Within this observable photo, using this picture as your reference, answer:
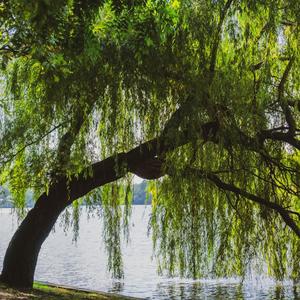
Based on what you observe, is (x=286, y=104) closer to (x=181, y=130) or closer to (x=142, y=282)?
(x=181, y=130)

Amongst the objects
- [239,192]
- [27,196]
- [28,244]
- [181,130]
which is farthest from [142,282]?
[181,130]

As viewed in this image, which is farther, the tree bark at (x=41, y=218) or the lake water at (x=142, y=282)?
the lake water at (x=142, y=282)

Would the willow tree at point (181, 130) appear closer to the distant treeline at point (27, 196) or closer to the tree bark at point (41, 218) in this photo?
the tree bark at point (41, 218)

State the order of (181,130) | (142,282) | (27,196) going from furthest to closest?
1. (142,282)
2. (27,196)
3. (181,130)

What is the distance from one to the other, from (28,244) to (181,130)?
10.6ft

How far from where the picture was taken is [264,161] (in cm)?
727

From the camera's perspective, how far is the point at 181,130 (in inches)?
257

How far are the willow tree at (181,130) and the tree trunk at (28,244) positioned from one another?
2cm

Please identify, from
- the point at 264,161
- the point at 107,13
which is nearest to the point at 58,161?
the point at 107,13

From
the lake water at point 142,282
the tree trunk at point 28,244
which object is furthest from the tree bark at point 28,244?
the lake water at point 142,282

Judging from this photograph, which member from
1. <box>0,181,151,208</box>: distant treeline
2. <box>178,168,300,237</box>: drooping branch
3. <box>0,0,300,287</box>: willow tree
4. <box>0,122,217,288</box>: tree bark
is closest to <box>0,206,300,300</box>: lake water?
<box>0,181,151,208</box>: distant treeline

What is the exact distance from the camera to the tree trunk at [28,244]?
823 centimetres

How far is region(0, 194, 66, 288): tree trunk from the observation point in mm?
8234

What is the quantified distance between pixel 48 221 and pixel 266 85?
385 centimetres
